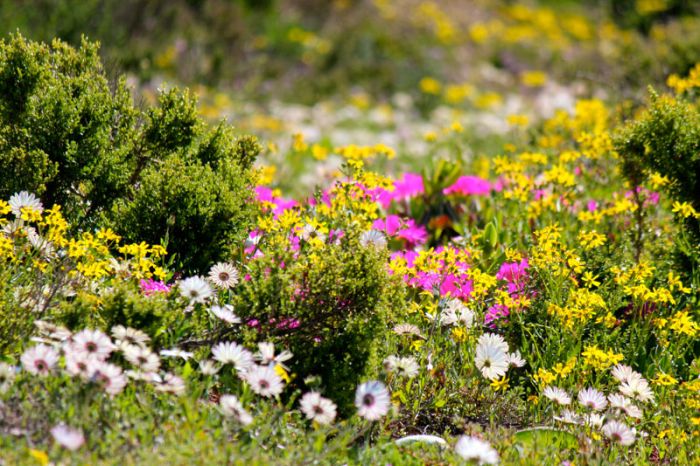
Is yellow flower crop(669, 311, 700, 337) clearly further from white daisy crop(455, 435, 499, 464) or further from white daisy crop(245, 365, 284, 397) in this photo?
white daisy crop(245, 365, 284, 397)

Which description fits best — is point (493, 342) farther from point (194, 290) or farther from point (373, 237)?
point (194, 290)

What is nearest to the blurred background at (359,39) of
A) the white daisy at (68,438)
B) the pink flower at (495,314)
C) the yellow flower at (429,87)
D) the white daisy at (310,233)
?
the yellow flower at (429,87)

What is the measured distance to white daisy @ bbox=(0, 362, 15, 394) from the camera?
2.20 metres

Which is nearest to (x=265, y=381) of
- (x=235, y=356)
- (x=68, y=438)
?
(x=235, y=356)

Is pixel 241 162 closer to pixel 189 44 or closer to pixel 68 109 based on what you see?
pixel 68 109

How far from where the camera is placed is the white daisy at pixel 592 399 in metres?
2.67

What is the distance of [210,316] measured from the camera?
2.91 m

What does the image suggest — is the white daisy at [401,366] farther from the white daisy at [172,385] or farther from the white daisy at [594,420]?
the white daisy at [172,385]

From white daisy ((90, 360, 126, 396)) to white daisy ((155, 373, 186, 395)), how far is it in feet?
0.39

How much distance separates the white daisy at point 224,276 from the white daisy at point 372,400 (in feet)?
2.54

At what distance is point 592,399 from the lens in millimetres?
2709

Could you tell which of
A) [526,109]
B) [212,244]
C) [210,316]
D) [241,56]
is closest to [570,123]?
[212,244]

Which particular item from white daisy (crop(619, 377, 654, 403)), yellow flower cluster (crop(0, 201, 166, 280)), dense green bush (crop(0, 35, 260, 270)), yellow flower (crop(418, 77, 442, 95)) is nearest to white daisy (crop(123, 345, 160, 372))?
yellow flower cluster (crop(0, 201, 166, 280))

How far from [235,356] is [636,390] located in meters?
1.40
